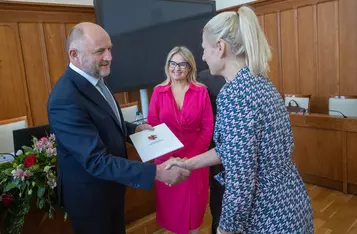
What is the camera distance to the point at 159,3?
4.07 meters

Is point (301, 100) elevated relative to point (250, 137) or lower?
lower

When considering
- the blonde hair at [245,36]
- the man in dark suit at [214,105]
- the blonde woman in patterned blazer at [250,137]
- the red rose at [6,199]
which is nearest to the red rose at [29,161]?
the red rose at [6,199]

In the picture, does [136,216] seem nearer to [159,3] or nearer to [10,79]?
[10,79]

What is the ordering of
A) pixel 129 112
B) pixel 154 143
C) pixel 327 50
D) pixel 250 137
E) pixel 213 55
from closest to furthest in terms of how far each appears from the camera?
pixel 250 137
pixel 213 55
pixel 154 143
pixel 129 112
pixel 327 50

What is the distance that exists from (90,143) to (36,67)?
3.03m

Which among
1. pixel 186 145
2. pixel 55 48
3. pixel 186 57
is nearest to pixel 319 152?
pixel 186 145

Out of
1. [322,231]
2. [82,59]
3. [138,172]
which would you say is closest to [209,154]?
[138,172]

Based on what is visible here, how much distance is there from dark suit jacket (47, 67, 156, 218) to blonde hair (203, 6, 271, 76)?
61cm

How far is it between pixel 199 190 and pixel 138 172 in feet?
2.94

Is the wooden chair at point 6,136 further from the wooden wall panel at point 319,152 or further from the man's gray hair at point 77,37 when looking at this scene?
the wooden wall panel at point 319,152

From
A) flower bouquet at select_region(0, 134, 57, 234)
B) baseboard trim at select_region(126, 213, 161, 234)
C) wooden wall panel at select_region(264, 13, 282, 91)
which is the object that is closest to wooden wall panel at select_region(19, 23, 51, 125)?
baseboard trim at select_region(126, 213, 161, 234)

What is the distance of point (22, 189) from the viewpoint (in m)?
1.54

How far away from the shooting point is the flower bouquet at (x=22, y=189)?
60.5 inches

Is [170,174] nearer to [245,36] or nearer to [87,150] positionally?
[87,150]
